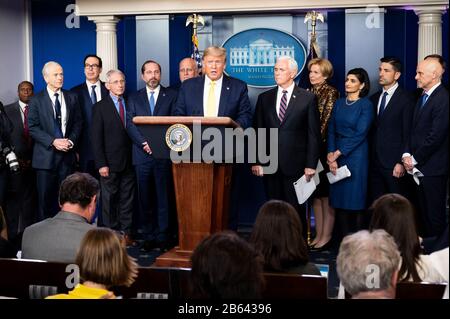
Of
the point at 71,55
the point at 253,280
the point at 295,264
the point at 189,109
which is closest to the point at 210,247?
the point at 253,280

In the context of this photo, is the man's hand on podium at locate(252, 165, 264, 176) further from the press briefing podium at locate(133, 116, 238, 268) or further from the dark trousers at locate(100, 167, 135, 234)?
the dark trousers at locate(100, 167, 135, 234)

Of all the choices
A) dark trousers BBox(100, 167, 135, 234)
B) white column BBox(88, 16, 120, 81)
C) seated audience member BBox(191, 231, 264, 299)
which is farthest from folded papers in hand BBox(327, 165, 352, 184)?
seated audience member BBox(191, 231, 264, 299)

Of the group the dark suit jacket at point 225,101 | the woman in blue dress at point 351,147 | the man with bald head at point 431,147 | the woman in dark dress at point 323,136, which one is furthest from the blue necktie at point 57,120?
the man with bald head at point 431,147

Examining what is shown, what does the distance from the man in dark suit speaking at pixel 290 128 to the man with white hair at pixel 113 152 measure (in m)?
1.15

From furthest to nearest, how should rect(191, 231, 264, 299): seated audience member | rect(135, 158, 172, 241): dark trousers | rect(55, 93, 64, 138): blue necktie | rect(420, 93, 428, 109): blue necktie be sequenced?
1. rect(55, 93, 64, 138): blue necktie
2. rect(135, 158, 172, 241): dark trousers
3. rect(420, 93, 428, 109): blue necktie
4. rect(191, 231, 264, 299): seated audience member

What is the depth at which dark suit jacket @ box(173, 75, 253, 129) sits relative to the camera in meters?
5.16

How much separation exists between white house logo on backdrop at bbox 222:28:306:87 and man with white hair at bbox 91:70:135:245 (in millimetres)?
1209

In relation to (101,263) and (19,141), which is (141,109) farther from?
(101,263)

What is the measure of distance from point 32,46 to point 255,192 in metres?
2.87

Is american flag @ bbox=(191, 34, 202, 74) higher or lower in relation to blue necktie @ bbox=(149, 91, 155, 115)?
higher

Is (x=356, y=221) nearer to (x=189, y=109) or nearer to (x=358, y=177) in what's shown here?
(x=358, y=177)

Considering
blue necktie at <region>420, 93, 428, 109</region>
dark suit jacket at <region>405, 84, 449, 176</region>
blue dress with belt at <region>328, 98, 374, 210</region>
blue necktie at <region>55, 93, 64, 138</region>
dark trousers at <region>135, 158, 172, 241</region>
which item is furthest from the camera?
blue necktie at <region>55, 93, 64, 138</region>

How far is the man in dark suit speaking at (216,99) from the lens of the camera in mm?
5160

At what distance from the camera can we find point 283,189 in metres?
5.58
